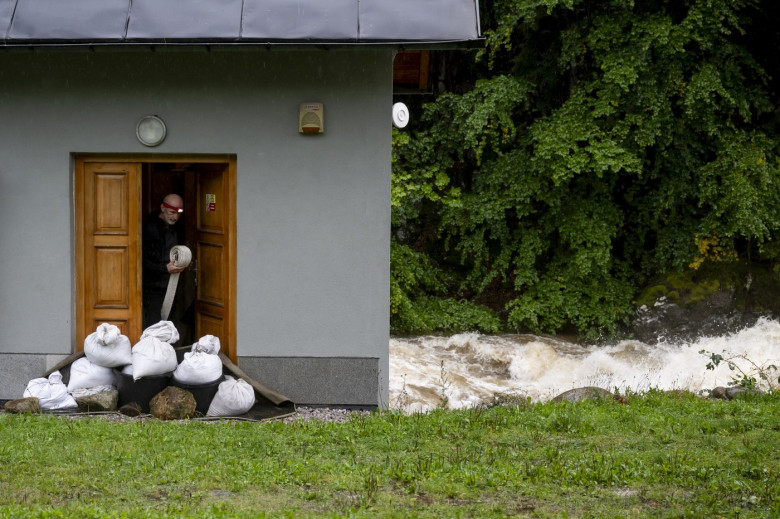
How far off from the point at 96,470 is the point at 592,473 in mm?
3354

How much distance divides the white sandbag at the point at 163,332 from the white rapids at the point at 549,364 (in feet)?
11.2

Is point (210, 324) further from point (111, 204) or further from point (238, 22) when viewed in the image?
point (238, 22)

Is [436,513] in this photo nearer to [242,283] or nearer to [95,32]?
[242,283]

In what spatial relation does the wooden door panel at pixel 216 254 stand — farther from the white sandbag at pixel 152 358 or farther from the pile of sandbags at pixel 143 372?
the white sandbag at pixel 152 358

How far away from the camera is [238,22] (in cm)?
757

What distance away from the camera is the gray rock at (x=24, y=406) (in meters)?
7.43

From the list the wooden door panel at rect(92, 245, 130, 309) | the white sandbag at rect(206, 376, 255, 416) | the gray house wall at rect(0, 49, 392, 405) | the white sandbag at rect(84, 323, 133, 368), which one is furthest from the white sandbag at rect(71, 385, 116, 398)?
the white sandbag at rect(206, 376, 255, 416)

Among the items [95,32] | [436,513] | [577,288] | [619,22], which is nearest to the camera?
[436,513]

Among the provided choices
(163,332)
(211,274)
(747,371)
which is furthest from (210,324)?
(747,371)

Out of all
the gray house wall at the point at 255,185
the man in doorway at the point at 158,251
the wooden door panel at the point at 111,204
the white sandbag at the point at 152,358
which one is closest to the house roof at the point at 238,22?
the gray house wall at the point at 255,185

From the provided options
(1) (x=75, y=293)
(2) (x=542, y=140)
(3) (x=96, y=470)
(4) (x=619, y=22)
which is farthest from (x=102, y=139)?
(4) (x=619, y=22)

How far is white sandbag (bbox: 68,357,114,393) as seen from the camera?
7801mm

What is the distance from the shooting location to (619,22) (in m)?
13.8

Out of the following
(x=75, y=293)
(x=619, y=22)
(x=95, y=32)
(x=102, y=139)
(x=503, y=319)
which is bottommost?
(x=503, y=319)
